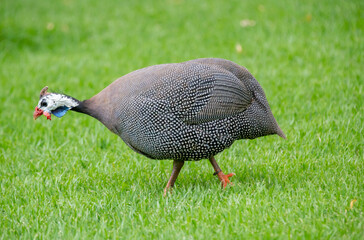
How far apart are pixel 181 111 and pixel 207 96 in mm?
223

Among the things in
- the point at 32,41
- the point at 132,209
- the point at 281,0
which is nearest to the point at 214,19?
the point at 281,0

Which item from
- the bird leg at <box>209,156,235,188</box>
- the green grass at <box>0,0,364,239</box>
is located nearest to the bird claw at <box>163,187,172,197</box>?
the green grass at <box>0,0,364,239</box>

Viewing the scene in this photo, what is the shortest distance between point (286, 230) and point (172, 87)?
51.3 inches

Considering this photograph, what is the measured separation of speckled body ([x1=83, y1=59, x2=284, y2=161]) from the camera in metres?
3.51

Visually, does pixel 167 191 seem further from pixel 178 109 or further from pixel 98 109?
pixel 98 109

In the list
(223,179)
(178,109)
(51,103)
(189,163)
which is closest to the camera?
(178,109)

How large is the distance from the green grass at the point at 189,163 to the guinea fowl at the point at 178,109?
39cm

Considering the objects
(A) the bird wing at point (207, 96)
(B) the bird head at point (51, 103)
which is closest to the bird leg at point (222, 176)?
(A) the bird wing at point (207, 96)

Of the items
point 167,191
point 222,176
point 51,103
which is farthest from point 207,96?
point 51,103

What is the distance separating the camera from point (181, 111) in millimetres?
3521

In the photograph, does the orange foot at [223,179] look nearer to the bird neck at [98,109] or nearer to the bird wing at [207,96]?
the bird wing at [207,96]

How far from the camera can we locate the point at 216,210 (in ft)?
10.7

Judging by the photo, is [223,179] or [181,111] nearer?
[181,111]

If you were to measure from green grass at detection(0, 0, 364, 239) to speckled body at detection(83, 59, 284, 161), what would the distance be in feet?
1.28
